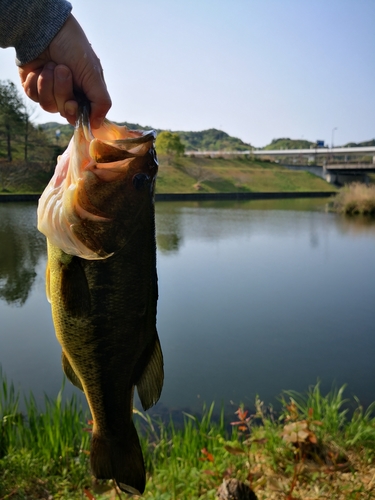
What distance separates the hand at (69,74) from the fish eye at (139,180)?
Answer: 22 cm

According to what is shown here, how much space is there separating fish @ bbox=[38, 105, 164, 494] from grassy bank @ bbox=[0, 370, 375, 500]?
112cm

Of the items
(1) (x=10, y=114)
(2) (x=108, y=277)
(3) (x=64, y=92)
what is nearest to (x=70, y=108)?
(3) (x=64, y=92)

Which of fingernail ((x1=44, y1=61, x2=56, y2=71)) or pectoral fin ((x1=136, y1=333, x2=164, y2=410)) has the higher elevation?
fingernail ((x1=44, y1=61, x2=56, y2=71))

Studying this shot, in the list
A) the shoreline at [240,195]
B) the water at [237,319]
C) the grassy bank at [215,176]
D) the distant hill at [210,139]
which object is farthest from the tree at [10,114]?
the distant hill at [210,139]

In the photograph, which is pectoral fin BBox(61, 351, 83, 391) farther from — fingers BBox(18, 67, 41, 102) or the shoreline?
the shoreline

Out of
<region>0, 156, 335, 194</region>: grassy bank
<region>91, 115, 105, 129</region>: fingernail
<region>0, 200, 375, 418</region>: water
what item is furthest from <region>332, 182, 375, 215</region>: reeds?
<region>91, 115, 105, 129</region>: fingernail

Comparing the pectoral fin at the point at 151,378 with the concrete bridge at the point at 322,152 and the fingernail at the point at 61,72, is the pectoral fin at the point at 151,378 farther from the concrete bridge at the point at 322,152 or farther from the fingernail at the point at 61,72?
the concrete bridge at the point at 322,152

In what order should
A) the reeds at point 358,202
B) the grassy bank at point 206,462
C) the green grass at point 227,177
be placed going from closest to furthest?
the grassy bank at point 206,462
the reeds at point 358,202
the green grass at point 227,177

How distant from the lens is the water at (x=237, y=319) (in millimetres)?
5160

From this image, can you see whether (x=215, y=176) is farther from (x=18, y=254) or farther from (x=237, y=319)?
(x=237, y=319)

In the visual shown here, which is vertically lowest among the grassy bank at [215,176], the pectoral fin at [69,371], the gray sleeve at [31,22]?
the pectoral fin at [69,371]

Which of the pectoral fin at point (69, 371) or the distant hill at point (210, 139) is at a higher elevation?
the distant hill at point (210, 139)

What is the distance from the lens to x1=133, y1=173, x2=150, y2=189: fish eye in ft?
4.23

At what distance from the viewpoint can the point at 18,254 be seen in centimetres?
1137
